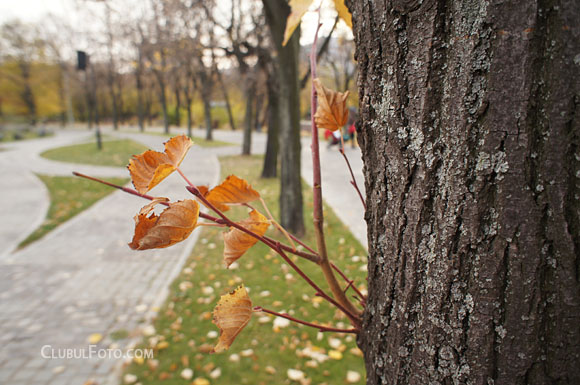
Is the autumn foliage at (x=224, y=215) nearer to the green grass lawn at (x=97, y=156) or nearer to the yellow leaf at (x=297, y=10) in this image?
the yellow leaf at (x=297, y=10)

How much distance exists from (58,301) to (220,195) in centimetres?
454

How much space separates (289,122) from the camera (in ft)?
18.6

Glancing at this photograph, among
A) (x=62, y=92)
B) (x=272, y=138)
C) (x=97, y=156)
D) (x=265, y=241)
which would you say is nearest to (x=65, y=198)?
(x=272, y=138)

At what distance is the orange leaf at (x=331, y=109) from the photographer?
93 cm

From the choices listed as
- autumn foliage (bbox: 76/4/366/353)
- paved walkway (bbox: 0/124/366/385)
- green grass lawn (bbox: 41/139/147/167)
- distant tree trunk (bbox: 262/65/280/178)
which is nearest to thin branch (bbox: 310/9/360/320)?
autumn foliage (bbox: 76/4/366/353)

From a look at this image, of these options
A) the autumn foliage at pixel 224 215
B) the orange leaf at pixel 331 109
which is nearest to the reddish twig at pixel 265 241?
the autumn foliage at pixel 224 215

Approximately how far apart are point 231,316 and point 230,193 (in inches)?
11.8

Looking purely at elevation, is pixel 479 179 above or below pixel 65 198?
above

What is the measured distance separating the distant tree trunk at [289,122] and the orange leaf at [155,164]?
456 centimetres

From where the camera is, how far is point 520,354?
752 millimetres

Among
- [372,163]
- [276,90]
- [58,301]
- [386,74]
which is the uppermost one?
[276,90]

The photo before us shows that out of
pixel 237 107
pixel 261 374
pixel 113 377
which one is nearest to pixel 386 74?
pixel 261 374

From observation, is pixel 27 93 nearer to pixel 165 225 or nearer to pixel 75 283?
pixel 75 283

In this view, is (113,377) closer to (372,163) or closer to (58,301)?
(58,301)
